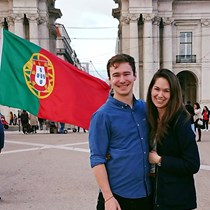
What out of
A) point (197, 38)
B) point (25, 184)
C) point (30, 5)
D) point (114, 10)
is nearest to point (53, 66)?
point (25, 184)

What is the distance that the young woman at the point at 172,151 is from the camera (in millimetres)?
2521

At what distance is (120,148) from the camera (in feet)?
8.48

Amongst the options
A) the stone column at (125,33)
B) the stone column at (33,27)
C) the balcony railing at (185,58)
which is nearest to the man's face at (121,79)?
the stone column at (33,27)

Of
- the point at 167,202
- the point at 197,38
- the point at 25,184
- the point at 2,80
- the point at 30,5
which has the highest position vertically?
the point at 30,5

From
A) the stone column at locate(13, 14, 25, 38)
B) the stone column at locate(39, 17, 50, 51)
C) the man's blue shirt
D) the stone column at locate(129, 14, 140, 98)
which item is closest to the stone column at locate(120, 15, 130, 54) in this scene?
the stone column at locate(129, 14, 140, 98)

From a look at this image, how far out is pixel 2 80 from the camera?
16.7 ft

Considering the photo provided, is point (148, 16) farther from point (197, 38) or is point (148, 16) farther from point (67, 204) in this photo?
point (67, 204)

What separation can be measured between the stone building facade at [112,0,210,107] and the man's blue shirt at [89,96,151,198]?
115 ft

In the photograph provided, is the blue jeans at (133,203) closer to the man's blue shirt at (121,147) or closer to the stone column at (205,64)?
the man's blue shirt at (121,147)

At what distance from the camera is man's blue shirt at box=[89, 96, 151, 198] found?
8.36 feet

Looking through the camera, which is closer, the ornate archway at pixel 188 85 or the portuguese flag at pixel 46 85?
the portuguese flag at pixel 46 85

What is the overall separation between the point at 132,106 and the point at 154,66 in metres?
36.4

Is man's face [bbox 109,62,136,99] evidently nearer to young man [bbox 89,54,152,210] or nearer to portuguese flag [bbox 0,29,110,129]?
young man [bbox 89,54,152,210]

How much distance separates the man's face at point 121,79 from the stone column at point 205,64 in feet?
122
